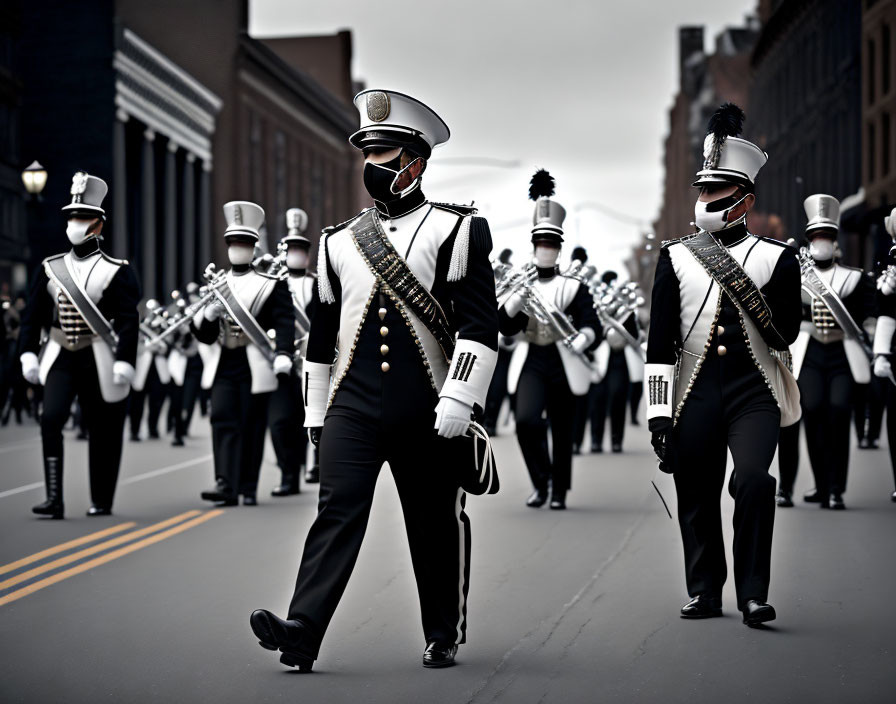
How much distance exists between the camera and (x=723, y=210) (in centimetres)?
740

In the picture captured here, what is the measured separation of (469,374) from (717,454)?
1728 millimetres

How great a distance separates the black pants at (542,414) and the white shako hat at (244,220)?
2292 millimetres

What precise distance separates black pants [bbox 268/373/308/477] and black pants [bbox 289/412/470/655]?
684 centimetres

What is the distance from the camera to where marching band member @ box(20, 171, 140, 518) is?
11.1m

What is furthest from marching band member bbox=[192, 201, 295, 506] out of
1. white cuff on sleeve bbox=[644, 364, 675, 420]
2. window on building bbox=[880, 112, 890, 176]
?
window on building bbox=[880, 112, 890, 176]

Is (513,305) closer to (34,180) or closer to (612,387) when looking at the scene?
(612,387)

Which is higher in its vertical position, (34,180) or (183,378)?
(34,180)

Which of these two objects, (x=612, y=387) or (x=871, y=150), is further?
(x=871, y=150)

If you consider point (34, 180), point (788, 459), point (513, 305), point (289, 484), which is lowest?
point (289, 484)

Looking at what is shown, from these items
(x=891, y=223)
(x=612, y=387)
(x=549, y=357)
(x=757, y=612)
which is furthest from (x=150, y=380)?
(x=757, y=612)

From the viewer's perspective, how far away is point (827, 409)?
39.2ft

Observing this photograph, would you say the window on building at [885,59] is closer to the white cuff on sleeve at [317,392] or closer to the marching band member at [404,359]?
the marching band member at [404,359]

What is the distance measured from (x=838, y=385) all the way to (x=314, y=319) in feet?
21.2

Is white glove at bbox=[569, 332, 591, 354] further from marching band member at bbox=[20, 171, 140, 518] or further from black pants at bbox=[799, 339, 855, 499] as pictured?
marching band member at bbox=[20, 171, 140, 518]
